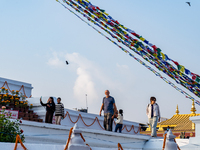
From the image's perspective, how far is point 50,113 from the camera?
16.5 m

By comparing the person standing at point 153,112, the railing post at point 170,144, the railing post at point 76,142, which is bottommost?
the railing post at point 76,142

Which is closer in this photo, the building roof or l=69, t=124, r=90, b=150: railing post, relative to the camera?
l=69, t=124, r=90, b=150: railing post

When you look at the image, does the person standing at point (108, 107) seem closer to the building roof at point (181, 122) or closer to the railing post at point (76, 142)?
the railing post at point (76, 142)

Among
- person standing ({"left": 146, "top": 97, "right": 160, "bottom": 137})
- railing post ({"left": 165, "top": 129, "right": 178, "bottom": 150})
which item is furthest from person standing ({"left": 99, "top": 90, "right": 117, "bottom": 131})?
railing post ({"left": 165, "top": 129, "right": 178, "bottom": 150})

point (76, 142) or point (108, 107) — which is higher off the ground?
point (108, 107)

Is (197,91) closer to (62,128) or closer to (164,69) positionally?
(164,69)

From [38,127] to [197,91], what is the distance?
245 inches

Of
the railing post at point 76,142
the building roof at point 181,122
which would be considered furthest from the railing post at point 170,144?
the building roof at point 181,122

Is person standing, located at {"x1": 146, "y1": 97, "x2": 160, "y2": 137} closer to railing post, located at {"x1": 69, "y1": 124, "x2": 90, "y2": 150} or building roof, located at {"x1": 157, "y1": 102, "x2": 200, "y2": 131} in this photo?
railing post, located at {"x1": 69, "y1": 124, "x2": 90, "y2": 150}

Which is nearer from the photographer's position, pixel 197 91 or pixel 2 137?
pixel 2 137

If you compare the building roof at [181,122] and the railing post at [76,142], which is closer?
the railing post at [76,142]

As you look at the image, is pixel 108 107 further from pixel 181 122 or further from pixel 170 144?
pixel 181 122

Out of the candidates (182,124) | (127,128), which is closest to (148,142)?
(127,128)

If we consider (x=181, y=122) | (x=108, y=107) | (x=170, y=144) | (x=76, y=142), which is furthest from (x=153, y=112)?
(x=181, y=122)
